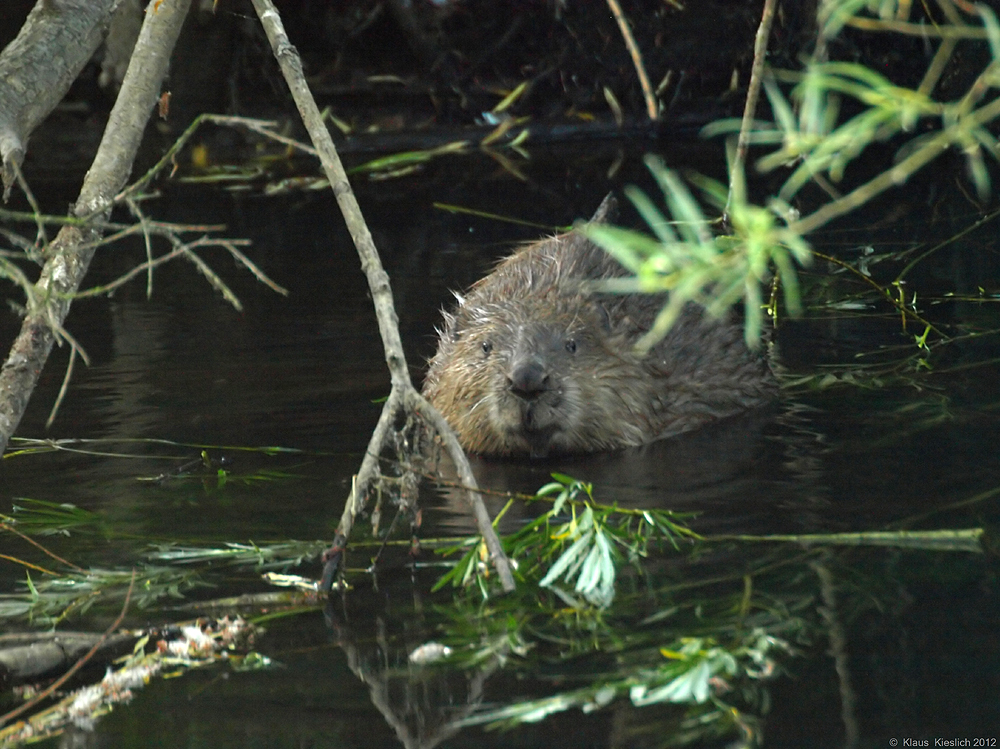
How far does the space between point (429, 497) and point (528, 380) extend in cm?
61

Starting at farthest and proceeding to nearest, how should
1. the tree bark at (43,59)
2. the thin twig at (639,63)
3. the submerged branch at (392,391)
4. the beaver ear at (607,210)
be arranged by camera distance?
the beaver ear at (607,210) → the tree bark at (43,59) → the submerged branch at (392,391) → the thin twig at (639,63)

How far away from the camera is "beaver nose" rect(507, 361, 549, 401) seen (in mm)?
5047

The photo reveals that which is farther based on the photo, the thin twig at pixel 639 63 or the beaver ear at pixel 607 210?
the beaver ear at pixel 607 210

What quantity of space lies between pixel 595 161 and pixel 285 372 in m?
6.33

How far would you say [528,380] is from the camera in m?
5.05

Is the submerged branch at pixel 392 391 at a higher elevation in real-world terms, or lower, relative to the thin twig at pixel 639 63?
lower

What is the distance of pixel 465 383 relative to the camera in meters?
5.52

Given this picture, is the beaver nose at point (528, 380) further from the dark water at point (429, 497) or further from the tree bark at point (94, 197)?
the tree bark at point (94, 197)

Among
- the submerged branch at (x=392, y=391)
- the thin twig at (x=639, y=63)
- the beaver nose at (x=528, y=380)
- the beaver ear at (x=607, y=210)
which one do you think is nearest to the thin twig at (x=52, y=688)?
the submerged branch at (x=392, y=391)

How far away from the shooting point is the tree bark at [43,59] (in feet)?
12.7

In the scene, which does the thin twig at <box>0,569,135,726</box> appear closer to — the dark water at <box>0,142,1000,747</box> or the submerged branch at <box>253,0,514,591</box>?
the dark water at <box>0,142,1000,747</box>

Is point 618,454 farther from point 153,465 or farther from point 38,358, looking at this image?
point 38,358

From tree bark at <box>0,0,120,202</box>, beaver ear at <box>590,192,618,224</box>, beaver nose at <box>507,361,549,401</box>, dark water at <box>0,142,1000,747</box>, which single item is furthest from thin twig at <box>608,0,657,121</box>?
beaver ear at <box>590,192,618,224</box>

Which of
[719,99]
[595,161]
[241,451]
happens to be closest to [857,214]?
[595,161]
